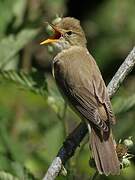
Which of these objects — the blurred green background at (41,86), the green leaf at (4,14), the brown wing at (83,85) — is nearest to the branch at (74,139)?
the blurred green background at (41,86)

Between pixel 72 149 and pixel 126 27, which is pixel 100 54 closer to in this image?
pixel 126 27

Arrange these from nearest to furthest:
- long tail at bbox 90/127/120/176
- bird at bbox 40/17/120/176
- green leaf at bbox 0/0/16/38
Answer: long tail at bbox 90/127/120/176 < bird at bbox 40/17/120/176 < green leaf at bbox 0/0/16/38

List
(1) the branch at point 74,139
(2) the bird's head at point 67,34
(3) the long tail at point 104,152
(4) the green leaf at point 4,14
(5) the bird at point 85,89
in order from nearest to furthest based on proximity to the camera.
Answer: (1) the branch at point 74,139, (3) the long tail at point 104,152, (5) the bird at point 85,89, (2) the bird's head at point 67,34, (4) the green leaf at point 4,14

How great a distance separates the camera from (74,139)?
4617 millimetres

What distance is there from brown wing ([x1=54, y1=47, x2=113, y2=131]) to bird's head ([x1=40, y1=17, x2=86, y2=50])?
8 cm

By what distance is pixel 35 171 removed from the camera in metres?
6.13

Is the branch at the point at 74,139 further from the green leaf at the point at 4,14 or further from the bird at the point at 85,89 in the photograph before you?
the green leaf at the point at 4,14

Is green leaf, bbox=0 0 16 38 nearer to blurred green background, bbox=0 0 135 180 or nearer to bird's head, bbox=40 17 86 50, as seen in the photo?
blurred green background, bbox=0 0 135 180

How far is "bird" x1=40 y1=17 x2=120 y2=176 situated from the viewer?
4688 mm

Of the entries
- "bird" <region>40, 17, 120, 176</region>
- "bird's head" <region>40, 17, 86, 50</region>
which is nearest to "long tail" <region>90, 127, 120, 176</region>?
"bird" <region>40, 17, 120, 176</region>

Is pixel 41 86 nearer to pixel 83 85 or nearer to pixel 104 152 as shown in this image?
pixel 83 85

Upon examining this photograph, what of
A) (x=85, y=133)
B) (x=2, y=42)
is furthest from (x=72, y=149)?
(x=2, y=42)

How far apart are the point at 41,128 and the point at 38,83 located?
1666 mm

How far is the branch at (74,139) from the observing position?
→ 3998 mm
